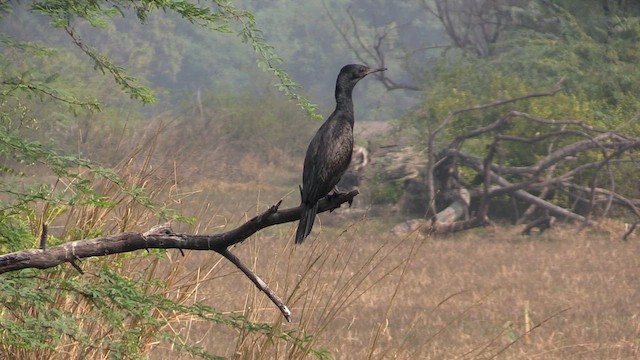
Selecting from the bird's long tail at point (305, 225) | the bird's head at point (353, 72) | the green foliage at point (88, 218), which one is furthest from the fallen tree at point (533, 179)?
the bird's long tail at point (305, 225)

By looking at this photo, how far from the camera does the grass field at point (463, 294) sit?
26.2 feet

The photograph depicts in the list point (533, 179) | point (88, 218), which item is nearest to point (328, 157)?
point (88, 218)

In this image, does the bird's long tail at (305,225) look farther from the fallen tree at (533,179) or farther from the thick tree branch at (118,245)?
the fallen tree at (533,179)

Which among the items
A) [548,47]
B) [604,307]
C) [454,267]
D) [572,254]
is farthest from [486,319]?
[548,47]

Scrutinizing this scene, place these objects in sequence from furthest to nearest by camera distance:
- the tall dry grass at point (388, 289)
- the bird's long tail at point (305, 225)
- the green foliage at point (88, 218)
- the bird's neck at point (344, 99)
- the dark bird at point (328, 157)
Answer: the tall dry grass at point (388, 289) → the bird's neck at point (344, 99) → the dark bird at point (328, 157) → the green foliage at point (88, 218) → the bird's long tail at point (305, 225)

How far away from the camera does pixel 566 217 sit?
55.4 feet

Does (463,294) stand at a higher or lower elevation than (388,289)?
lower

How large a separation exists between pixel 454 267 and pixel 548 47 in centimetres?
1316

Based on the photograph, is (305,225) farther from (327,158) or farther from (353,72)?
(353,72)

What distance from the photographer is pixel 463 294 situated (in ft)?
39.5

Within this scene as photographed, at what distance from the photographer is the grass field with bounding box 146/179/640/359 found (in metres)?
8.00

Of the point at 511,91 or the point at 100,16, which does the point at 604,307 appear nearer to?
the point at 100,16

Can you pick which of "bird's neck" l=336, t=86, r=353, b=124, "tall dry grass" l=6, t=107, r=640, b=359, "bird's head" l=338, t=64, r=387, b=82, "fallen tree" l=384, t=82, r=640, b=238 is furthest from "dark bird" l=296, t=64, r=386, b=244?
"fallen tree" l=384, t=82, r=640, b=238

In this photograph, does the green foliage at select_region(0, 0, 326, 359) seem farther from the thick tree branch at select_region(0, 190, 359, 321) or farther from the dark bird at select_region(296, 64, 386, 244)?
the thick tree branch at select_region(0, 190, 359, 321)
